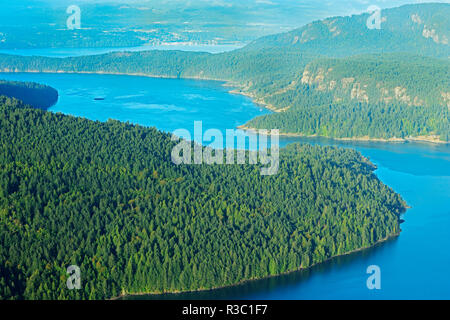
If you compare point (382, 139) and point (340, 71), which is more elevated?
point (340, 71)

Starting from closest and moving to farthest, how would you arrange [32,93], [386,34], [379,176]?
[379,176] → [32,93] → [386,34]

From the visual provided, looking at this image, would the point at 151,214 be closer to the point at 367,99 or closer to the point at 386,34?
the point at 367,99

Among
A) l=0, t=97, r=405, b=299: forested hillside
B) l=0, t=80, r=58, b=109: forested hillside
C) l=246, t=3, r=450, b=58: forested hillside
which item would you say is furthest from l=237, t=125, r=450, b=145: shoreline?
l=246, t=3, r=450, b=58: forested hillside

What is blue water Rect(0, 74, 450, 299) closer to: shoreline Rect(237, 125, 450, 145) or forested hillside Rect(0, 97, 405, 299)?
forested hillside Rect(0, 97, 405, 299)

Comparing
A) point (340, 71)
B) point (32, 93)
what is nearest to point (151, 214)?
point (32, 93)

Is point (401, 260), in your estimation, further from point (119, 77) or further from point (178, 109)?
point (119, 77)

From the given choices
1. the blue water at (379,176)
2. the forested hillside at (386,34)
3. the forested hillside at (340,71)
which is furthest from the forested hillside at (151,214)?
the forested hillside at (386,34)

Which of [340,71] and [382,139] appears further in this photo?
[340,71]
